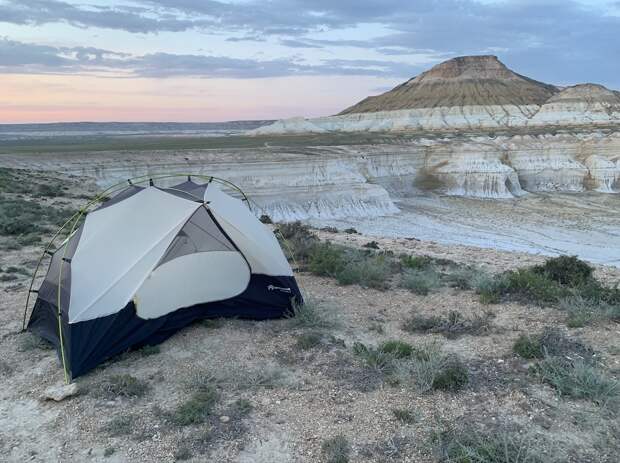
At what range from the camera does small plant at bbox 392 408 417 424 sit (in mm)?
5098

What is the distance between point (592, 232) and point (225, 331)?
2961 centimetres

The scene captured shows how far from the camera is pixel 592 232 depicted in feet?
102

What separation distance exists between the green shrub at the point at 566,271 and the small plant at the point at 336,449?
6348 millimetres

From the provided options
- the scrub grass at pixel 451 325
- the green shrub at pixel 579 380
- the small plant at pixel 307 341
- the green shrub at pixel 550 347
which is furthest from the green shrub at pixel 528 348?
the small plant at pixel 307 341

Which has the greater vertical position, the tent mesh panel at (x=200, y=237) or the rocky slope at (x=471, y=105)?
the rocky slope at (x=471, y=105)

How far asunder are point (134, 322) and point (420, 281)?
16.4 feet

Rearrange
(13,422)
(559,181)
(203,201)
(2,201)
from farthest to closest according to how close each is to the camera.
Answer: (559,181) → (2,201) → (203,201) → (13,422)

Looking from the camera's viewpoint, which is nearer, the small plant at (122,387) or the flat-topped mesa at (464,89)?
the small plant at (122,387)

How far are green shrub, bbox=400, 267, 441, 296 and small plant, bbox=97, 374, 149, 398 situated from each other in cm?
A: 501

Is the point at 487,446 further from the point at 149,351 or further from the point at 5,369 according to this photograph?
the point at 5,369

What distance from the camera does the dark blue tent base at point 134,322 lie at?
20.5 ft

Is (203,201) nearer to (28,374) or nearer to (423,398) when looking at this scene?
(28,374)

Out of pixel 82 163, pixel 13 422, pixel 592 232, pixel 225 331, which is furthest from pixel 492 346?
pixel 82 163

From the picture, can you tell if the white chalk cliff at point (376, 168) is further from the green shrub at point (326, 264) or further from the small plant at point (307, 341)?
the small plant at point (307, 341)
